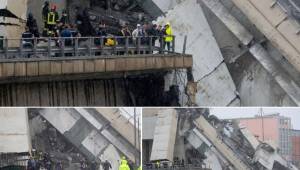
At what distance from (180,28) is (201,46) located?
893mm

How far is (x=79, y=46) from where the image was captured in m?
23.0

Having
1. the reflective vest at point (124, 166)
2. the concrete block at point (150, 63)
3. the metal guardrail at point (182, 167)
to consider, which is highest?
the concrete block at point (150, 63)

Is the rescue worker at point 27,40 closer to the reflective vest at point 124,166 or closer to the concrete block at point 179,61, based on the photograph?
the reflective vest at point 124,166

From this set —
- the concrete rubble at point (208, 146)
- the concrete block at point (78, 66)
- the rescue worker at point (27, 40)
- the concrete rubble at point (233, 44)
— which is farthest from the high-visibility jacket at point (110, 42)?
the concrete rubble at point (233, 44)

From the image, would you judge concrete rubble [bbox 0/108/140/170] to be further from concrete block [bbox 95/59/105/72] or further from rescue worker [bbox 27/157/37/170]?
concrete block [bbox 95/59/105/72]

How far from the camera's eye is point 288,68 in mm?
27266

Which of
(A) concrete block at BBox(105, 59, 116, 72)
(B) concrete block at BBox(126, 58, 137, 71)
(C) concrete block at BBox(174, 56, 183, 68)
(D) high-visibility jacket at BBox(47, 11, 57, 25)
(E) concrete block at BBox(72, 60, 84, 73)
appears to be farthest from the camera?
(C) concrete block at BBox(174, 56, 183, 68)

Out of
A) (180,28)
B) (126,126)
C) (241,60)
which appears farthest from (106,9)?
(126,126)

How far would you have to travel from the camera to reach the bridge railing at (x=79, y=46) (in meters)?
21.8

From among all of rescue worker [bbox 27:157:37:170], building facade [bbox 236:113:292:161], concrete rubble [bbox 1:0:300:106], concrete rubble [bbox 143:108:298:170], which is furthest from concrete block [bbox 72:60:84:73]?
concrete rubble [bbox 1:0:300:106]

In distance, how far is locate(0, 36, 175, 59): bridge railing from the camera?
21.8 m

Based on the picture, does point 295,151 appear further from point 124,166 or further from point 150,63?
point 150,63

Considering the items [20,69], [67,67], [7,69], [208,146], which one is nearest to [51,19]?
[67,67]

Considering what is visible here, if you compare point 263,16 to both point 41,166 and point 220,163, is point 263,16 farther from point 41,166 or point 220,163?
point 41,166
